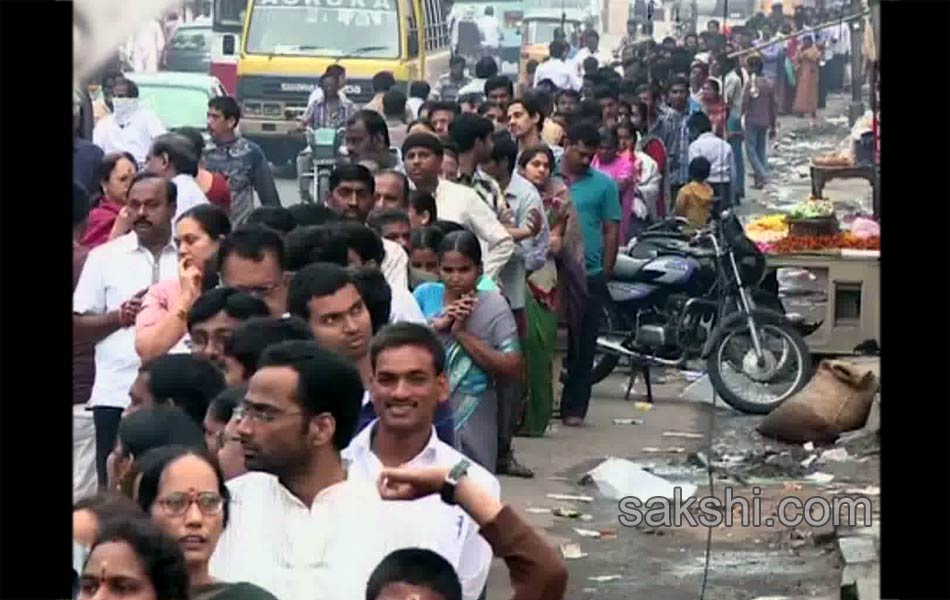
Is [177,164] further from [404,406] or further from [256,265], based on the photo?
[404,406]

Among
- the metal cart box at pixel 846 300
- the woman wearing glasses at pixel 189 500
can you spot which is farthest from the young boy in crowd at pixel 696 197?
the woman wearing glasses at pixel 189 500

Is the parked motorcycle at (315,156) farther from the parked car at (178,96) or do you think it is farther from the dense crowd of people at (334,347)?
the parked car at (178,96)

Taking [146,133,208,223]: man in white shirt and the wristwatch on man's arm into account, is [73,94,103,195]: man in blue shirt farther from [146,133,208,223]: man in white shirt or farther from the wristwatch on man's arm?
the wristwatch on man's arm

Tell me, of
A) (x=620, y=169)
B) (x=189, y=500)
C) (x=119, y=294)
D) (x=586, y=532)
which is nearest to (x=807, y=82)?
(x=620, y=169)

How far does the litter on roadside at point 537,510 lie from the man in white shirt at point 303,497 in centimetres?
501

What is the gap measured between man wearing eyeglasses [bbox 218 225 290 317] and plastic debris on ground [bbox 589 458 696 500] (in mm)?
3889

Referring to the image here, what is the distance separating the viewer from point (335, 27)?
24188 mm

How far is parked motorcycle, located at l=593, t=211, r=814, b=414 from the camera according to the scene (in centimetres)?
1222

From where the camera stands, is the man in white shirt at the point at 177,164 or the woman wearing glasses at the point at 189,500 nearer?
the woman wearing glasses at the point at 189,500

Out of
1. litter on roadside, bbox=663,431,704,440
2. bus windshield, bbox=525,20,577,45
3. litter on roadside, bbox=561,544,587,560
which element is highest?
bus windshield, bbox=525,20,577,45

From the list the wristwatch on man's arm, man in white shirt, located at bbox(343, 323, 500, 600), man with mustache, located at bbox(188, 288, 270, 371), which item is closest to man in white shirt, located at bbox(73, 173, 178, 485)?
man with mustache, located at bbox(188, 288, 270, 371)

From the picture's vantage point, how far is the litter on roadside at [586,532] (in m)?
9.65
